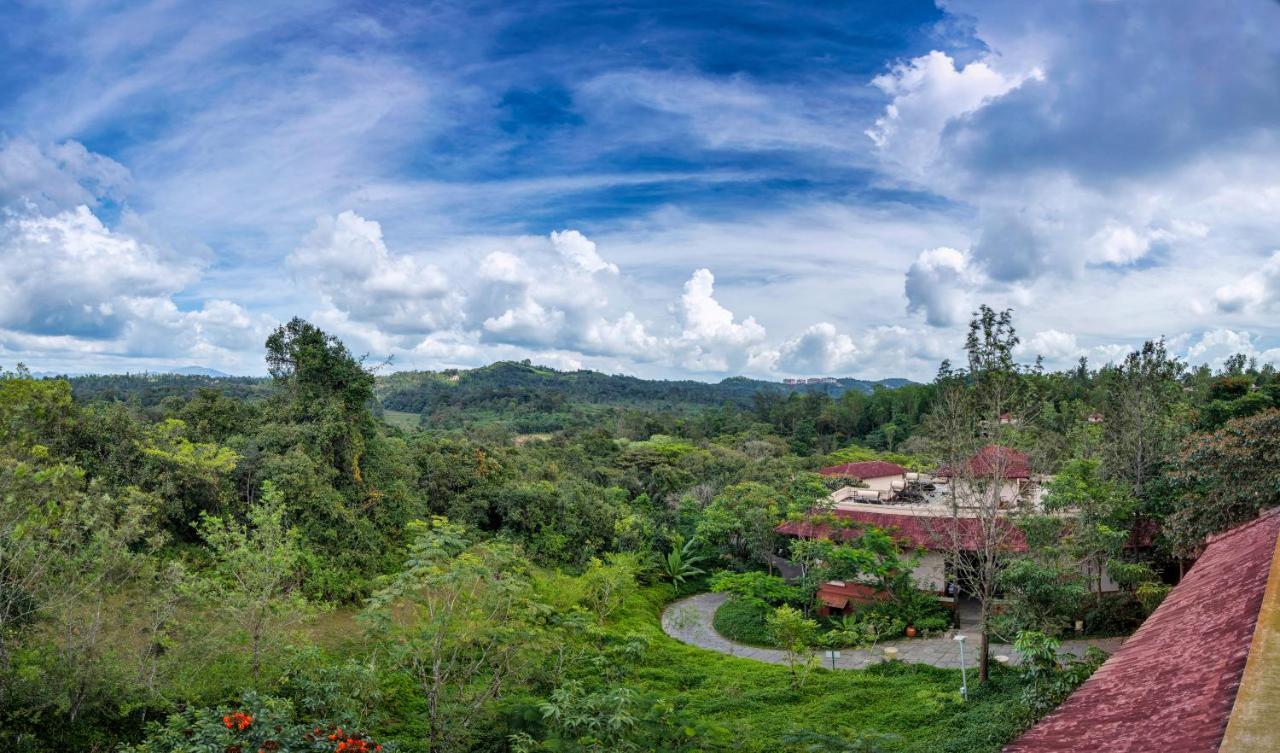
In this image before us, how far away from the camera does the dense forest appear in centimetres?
855

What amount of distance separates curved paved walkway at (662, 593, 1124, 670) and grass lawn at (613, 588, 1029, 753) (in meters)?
1.18

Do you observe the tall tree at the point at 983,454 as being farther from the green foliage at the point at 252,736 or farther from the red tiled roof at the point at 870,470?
the red tiled roof at the point at 870,470

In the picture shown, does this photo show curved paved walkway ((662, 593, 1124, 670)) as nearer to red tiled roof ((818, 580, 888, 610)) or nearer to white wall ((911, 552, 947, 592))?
red tiled roof ((818, 580, 888, 610))

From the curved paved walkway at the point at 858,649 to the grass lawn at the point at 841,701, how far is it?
1.18 metres

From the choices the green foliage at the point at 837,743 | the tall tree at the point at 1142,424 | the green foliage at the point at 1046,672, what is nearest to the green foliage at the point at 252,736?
the green foliage at the point at 837,743

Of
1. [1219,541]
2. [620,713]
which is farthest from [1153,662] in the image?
[1219,541]

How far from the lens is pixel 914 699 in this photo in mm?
13086

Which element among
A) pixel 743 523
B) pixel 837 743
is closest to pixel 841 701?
pixel 837 743

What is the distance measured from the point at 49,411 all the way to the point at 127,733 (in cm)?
912

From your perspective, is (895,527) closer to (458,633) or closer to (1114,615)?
(1114,615)

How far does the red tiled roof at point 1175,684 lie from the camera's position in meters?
3.61

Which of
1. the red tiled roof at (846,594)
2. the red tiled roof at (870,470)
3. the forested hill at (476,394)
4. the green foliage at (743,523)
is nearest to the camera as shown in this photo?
the red tiled roof at (846,594)

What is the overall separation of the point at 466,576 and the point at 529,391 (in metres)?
78.5

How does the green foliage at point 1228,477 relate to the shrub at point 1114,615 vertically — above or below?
above
